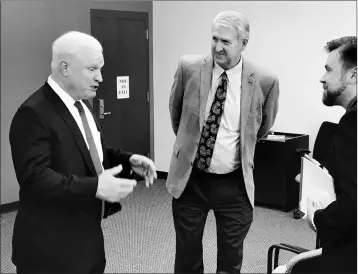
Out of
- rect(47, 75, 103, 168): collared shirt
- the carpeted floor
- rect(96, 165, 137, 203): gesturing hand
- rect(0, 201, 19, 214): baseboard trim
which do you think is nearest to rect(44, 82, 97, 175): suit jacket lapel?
rect(47, 75, 103, 168): collared shirt

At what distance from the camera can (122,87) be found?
3.74 m

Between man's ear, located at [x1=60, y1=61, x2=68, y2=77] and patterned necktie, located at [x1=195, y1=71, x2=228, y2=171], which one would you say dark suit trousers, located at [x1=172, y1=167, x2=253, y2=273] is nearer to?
patterned necktie, located at [x1=195, y1=71, x2=228, y2=171]

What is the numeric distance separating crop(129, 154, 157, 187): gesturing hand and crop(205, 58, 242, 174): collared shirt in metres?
0.43

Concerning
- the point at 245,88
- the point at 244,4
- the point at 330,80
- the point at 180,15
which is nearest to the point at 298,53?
the point at 244,4

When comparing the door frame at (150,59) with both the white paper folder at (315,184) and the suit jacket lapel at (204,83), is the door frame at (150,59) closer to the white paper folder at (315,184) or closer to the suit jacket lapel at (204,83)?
the suit jacket lapel at (204,83)

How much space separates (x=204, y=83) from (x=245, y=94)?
0.17m

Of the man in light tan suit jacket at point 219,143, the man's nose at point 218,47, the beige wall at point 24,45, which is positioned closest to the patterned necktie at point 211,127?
the man in light tan suit jacket at point 219,143

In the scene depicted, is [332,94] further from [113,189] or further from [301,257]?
[113,189]

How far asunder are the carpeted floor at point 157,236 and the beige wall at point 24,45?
503 millimetres

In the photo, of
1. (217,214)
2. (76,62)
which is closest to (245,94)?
(217,214)

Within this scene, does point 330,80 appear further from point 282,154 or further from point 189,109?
point 282,154

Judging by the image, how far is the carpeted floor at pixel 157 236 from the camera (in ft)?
8.08

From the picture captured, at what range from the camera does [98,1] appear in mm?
3564

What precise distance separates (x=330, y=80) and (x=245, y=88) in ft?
2.38
